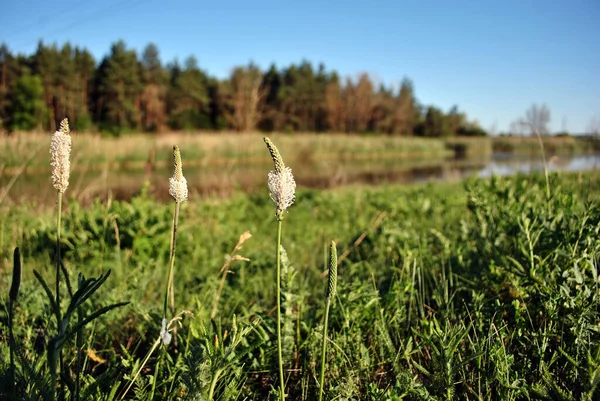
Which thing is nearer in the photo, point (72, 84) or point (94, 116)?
point (72, 84)

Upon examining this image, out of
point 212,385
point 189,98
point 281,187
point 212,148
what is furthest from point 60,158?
point 189,98

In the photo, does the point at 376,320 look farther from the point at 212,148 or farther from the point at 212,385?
the point at 212,148

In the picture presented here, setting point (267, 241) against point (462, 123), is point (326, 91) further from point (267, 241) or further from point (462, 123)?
point (267, 241)

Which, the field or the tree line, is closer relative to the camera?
the field

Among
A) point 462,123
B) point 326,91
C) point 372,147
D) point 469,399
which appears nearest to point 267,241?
point 469,399

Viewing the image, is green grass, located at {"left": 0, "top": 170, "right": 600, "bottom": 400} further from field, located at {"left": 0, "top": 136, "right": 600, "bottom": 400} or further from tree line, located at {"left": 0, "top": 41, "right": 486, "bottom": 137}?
tree line, located at {"left": 0, "top": 41, "right": 486, "bottom": 137}

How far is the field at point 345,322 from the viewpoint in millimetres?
1201

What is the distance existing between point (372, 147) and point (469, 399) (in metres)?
29.9

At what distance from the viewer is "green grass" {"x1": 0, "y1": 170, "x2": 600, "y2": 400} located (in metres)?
1.24

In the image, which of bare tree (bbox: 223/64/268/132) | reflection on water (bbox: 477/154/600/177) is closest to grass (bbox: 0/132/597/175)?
reflection on water (bbox: 477/154/600/177)

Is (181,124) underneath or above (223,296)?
above

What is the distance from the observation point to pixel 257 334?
1539 mm

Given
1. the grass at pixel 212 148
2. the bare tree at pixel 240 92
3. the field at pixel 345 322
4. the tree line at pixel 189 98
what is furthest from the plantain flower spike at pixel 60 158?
the bare tree at pixel 240 92

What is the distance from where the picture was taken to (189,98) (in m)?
42.9
